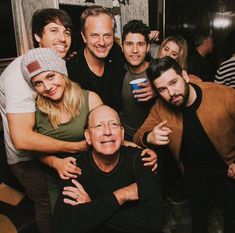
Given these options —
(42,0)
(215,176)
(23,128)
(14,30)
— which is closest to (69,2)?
(42,0)

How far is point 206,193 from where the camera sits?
2.26 m

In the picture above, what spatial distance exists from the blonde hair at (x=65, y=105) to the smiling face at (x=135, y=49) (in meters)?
0.70

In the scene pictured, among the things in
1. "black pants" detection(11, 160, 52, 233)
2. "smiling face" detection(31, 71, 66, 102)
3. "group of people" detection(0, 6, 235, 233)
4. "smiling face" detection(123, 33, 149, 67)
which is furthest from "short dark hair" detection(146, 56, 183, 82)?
"black pants" detection(11, 160, 52, 233)

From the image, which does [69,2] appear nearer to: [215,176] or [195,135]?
[195,135]

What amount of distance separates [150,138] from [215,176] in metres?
0.65

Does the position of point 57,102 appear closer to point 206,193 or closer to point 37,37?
point 37,37

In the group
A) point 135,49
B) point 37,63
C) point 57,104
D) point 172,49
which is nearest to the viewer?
point 37,63

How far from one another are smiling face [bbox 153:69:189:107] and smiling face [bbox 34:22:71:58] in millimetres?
732

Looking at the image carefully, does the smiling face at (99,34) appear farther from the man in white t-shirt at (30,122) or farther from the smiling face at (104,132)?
the smiling face at (104,132)

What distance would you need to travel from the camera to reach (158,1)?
4.32m

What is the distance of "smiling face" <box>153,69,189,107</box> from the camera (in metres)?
1.93

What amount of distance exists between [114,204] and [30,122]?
71 centimetres

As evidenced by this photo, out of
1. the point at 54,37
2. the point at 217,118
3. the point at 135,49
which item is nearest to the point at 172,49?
the point at 135,49

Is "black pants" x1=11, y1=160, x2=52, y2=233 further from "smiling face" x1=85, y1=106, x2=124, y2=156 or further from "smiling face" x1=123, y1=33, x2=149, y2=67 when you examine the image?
"smiling face" x1=123, y1=33, x2=149, y2=67
